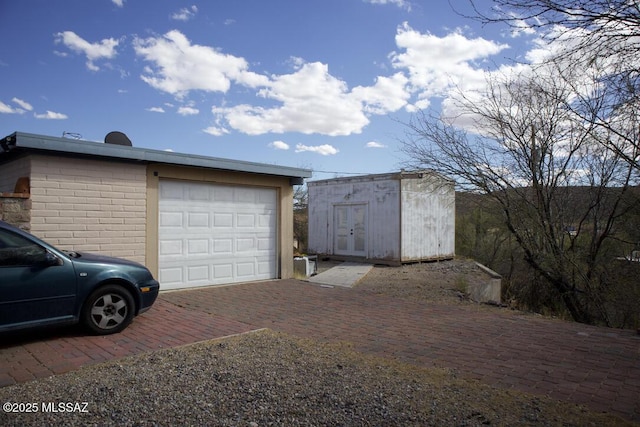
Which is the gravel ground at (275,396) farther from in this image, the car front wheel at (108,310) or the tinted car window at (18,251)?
the tinted car window at (18,251)

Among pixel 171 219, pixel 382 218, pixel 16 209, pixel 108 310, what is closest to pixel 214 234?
pixel 171 219

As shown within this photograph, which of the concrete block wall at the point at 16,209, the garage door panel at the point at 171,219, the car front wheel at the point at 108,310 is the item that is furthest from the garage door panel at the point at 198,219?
the car front wheel at the point at 108,310

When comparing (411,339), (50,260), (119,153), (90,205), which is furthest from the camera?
(119,153)

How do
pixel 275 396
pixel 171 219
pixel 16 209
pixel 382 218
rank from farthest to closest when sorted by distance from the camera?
pixel 382 218 → pixel 171 219 → pixel 16 209 → pixel 275 396

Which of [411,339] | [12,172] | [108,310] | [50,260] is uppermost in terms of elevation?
[12,172]

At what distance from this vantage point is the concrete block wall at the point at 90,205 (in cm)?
771

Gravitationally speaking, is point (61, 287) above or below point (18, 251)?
below

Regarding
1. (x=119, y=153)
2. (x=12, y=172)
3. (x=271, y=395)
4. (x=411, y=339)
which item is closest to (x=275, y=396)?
(x=271, y=395)

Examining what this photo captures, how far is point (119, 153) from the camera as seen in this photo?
331 inches

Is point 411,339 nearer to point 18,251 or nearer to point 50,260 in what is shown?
point 50,260

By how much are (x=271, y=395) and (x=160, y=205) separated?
20.9 ft

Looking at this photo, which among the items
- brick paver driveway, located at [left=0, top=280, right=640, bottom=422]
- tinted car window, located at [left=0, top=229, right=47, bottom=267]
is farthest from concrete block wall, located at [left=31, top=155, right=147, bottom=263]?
tinted car window, located at [left=0, top=229, right=47, bottom=267]

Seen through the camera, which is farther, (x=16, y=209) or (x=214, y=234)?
(x=214, y=234)

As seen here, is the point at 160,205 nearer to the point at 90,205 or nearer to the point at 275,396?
the point at 90,205
